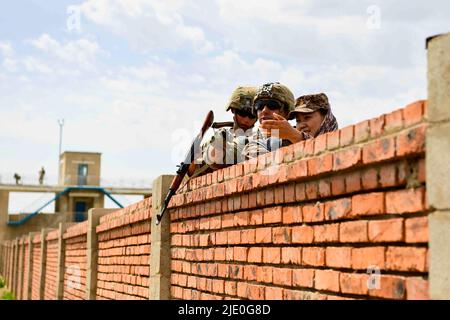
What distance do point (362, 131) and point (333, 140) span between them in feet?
0.95

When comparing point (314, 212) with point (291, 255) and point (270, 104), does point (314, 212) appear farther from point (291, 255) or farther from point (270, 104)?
point (270, 104)

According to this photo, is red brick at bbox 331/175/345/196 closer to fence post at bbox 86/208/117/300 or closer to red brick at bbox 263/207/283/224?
red brick at bbox 263/207/283/224

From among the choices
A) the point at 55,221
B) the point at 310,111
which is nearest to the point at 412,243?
the point at 310,111

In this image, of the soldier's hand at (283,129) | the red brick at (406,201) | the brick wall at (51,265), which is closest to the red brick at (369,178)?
the red brick at (406,201)

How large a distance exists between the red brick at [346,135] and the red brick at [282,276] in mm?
841

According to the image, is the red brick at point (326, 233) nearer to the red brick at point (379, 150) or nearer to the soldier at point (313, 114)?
the red brick at point (379, 150)

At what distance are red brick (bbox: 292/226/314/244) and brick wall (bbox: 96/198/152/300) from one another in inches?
123

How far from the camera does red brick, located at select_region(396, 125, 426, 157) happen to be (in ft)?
9.25

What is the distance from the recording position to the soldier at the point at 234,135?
17.5 ft

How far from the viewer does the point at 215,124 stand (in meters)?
5.81

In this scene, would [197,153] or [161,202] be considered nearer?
[197,153]

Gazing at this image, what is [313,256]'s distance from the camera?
3.69 metres
